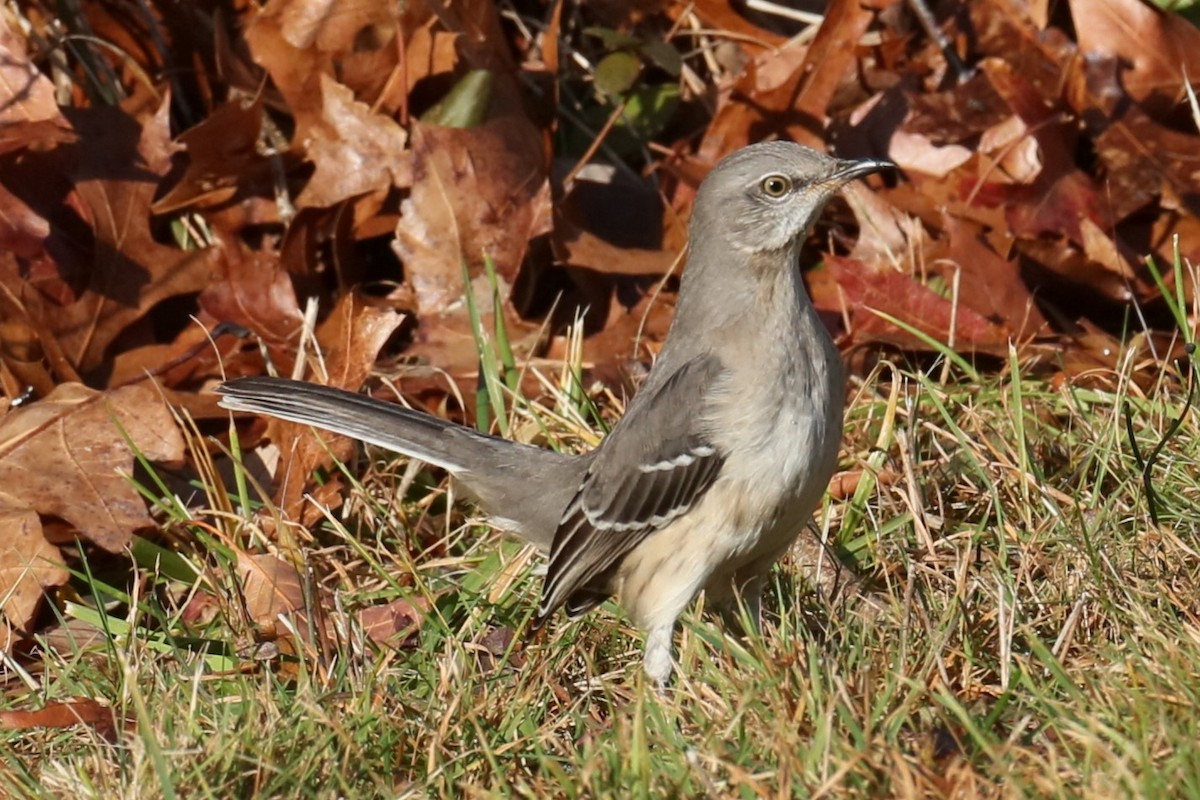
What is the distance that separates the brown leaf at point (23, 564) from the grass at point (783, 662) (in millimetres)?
166

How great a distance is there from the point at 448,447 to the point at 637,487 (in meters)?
0.82

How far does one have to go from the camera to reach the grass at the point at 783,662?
3.83 m

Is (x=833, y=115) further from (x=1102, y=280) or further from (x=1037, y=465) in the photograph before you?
(x=1037, y=465)

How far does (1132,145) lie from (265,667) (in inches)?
→ 168

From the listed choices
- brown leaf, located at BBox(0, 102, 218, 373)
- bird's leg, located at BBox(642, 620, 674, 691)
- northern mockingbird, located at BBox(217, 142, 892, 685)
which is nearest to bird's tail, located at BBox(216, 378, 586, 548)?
northern mockingbird, located at BBox(217, 142, 892, 685)

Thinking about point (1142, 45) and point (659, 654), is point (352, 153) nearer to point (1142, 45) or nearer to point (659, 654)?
point (659, 654)

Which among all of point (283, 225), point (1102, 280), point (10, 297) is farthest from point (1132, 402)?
point (10, 297)

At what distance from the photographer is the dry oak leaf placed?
5648mm

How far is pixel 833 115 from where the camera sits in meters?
7.58

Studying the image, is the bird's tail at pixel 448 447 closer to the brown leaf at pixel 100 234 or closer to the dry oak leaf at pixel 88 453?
the dry oak leaf at pixel 88 453

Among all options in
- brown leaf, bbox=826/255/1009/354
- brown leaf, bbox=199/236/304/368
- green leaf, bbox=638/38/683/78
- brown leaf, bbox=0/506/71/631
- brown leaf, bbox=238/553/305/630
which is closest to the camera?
brown leaf, bbox=238/553/305/630

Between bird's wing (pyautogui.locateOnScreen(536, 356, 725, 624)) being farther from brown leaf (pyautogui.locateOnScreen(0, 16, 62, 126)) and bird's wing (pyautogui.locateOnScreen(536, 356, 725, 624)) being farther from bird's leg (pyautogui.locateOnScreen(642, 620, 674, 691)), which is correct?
brown leaf (pyautogui.locateOnScreen(0, 16, 62, 126))

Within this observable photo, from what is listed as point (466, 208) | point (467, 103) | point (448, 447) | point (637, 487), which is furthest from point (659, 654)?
point (467, 103)

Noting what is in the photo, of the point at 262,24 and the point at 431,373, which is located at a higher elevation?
the point at 262,24
